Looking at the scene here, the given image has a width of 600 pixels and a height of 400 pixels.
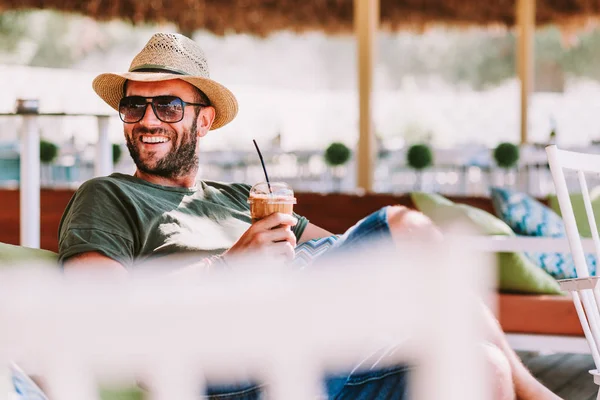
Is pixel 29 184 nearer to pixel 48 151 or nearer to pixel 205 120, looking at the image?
pixel 205 120

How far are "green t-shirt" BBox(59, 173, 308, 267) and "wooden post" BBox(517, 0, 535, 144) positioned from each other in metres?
7.12

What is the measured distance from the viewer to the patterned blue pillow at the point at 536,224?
377cm

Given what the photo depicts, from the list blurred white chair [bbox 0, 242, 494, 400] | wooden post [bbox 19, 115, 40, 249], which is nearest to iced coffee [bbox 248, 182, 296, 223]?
blurred white chair [bbox 0, 242, 494, 400]

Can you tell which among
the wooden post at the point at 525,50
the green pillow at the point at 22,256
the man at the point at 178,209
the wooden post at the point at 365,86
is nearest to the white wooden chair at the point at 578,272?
the man at the point at 178,209

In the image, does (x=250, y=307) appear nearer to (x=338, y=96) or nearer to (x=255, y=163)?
(x=255, y=163)

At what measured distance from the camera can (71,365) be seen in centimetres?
57

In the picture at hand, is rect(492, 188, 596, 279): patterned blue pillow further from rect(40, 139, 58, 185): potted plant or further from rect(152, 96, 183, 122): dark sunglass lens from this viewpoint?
rect(40, 139, 58, 185): potted plant

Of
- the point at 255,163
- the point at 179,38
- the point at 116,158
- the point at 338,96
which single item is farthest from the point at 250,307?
the point at 338,96

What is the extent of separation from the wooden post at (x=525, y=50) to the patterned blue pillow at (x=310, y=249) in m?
7.07

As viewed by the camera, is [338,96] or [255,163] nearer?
[255,163]

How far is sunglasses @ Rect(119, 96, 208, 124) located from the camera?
2.17 m

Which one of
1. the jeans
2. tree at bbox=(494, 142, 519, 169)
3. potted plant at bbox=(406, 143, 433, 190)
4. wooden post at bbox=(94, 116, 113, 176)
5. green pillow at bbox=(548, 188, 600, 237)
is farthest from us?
potted plant at bbox=(406, 143, 433, 190)

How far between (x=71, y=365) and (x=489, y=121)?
21115 millimetres

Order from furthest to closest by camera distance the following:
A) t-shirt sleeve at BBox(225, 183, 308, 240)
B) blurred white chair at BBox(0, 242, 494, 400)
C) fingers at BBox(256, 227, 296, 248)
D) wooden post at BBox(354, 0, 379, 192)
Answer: wooden post at BBox(354, 0, 379, 192), t-shirt sleeve at BBox(225, 183, 308, 240), fingers at BBox(256, 227, 296, 248), blurred white chair at BBox(0, 242, 494, 400)
